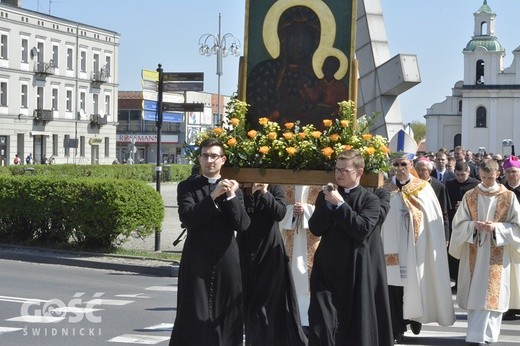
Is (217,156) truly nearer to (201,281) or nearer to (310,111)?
(201,281)

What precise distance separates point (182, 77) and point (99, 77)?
198ft

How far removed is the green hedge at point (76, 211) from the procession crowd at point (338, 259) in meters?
7.02

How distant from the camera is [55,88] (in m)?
74.7

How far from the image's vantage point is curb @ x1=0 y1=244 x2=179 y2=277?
1680 centimetres

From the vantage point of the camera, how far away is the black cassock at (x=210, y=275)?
7703 millimetres

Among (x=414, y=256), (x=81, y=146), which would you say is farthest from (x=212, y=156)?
(x=81, y=146)

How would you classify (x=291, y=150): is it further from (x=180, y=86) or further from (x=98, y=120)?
(x=98, y=120)

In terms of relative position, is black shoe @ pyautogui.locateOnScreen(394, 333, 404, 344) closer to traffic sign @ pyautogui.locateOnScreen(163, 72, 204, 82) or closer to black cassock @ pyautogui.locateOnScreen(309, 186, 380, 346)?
black cassock @ pyautogui.locateOnScreen(309, 186, 380, 346)

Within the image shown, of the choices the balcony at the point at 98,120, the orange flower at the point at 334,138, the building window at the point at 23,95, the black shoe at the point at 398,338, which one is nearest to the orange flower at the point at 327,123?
the orange flower at the point at 334,138

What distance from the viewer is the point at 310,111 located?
938cm

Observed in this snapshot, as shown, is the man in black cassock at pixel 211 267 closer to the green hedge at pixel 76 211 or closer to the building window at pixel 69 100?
the green hedge at pixel 76 211

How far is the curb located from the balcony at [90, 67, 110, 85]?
60.5 metres

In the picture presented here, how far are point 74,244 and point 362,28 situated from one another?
6.87m

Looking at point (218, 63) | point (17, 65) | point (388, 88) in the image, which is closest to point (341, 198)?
point (388, 88)
